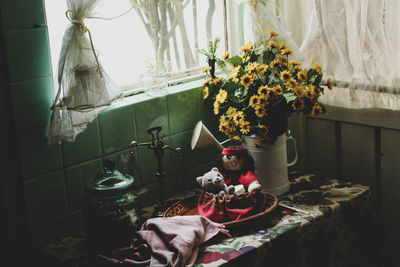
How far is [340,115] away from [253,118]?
55 centimetres

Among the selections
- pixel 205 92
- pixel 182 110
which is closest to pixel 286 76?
pixel 205 92

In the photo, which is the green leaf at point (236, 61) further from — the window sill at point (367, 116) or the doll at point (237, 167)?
the window sill at point (367, 116)

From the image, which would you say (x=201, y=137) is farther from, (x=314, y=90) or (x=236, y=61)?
(x=314, y=90)

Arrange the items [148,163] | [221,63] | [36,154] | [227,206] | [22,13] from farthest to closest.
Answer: [221,63]
[148,163]
[227,206]
[36,154]
[22,13]

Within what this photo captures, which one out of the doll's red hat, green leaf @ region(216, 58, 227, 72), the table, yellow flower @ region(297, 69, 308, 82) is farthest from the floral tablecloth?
green leaf @ region(216, 58, 227, 72)

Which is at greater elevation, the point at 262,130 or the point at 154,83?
the point at 154,83

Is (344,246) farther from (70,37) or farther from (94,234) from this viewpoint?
(70,37)

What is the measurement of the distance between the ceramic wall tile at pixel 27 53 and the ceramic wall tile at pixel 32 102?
0.02 m

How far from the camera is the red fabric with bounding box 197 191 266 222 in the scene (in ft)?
6.04

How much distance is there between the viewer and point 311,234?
1.89m

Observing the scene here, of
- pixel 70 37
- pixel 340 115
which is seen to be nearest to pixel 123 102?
pixel 70 37

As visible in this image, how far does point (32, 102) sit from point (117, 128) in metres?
0.35

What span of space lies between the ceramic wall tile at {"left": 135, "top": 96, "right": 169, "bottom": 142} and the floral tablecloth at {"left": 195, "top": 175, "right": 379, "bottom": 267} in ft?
1.75

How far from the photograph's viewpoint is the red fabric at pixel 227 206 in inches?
72.5
